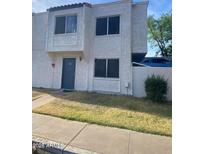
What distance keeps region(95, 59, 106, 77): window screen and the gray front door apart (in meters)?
1.23

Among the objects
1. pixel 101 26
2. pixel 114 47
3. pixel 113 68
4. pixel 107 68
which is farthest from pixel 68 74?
pixel 101 26

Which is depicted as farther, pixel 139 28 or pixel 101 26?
pixel 101 26

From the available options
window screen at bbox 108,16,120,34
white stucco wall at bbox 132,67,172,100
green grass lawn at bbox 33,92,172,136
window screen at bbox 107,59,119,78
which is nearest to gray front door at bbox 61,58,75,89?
window screen at bbox 107,59,119,78

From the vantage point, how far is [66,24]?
28.0 feet

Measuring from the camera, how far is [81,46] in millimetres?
7988

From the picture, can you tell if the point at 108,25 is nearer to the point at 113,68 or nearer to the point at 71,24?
the point at 71,24

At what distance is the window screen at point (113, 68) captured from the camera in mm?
7836

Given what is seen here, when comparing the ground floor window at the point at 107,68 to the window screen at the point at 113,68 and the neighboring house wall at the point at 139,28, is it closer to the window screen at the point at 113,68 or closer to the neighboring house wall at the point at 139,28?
the window screen at the point at 113,68

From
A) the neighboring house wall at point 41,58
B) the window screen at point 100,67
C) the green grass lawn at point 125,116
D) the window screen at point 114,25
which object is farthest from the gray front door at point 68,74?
the green grass lawn at point 125,116

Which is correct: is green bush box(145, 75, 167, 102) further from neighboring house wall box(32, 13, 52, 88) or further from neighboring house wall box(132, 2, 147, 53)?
neighboring house wall box(32, 13, 52, 88)

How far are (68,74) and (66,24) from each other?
2467 millimetres
